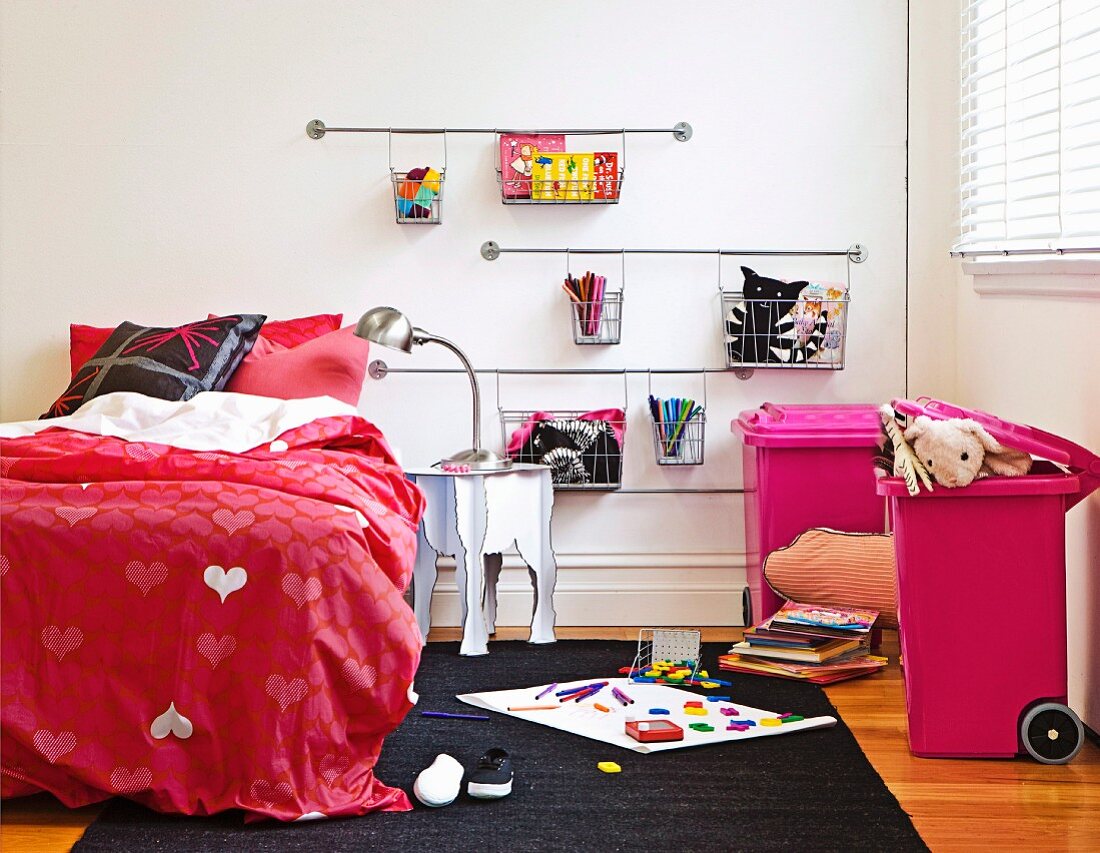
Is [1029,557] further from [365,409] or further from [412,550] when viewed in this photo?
[365,409]

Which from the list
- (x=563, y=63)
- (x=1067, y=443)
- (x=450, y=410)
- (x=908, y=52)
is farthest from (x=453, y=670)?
(x=908, y=52)

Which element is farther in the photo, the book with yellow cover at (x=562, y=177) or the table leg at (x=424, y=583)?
the book with yellow cover at (x=562, y=177)

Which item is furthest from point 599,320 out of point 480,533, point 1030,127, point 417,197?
point 1030,127

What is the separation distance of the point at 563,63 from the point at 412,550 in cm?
177

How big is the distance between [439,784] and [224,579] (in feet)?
1.75

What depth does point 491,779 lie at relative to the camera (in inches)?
84.4

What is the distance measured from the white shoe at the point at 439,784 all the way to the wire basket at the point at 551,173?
1830mm

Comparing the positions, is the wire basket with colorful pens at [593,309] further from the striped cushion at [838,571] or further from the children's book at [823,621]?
the children's book at [823,621]

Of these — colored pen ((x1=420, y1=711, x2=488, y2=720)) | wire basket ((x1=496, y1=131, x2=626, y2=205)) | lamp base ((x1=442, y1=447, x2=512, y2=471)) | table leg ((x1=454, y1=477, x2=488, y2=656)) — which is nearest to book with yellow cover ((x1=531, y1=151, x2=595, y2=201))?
wire basket ((x1=496, y1=131, x2=626, y2=205))

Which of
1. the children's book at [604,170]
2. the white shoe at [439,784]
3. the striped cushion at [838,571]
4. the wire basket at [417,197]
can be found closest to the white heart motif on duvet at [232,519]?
the white shoe at [439,784]

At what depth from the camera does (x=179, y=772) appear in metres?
2.07

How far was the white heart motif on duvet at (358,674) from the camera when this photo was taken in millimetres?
2090

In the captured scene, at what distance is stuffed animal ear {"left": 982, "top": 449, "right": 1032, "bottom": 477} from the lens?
2279mm

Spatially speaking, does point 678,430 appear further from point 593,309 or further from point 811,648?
point 811,648
